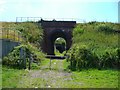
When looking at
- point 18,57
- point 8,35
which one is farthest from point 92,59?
point 8,35

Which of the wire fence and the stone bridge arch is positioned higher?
the stone bridge arch

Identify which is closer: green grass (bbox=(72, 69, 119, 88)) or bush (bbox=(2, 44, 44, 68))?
green grass (bbox=(72, 69, 119, 88))

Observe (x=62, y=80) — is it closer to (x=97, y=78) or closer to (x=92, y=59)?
(x=97, y=78)

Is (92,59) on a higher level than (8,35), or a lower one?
lower

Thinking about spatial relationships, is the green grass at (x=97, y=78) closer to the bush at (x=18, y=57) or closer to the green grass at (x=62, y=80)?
the green grass at (x=62, y=80)

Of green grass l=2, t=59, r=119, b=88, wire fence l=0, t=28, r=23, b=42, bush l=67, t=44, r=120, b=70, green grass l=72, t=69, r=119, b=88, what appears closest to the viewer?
green grass l=2, t=59, r=119, b=88

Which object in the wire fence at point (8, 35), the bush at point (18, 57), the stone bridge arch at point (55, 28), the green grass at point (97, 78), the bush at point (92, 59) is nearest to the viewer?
the green grass at point (97, 78)

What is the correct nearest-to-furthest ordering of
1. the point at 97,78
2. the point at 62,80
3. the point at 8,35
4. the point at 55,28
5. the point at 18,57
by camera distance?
the point at 62,80
the point at 97,78
the point at 18,57
the point at 8,35
the point at 55,28

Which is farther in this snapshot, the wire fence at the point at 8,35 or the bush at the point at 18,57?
the wire fence at the point at 8,35

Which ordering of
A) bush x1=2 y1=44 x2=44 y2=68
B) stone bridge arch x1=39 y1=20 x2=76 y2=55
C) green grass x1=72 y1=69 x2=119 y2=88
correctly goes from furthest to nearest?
stone bridge arch x1=39 y1=20 x2=76 y2=55
bush x1=2 y1=44 x2=44 y2=68
green grass x1=72 y1=69 x2=119 y2=88

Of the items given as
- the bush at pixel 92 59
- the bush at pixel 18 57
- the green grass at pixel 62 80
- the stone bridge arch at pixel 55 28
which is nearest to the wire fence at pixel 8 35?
the bush at pixel 18 57

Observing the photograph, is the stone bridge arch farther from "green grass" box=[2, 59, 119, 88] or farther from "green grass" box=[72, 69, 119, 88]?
"green grass" box=[2, 59, 119, 88]

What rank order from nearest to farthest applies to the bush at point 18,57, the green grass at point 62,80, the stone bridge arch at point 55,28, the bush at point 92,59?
the green grass at point 62,80 → the bush at point 18,57 → the bush at point 92,59 → the stone bridge arch at point 55,28

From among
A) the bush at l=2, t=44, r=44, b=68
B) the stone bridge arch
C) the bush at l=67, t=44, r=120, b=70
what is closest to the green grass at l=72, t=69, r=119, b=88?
the bush at l=67, t=44, r=120, b=70
